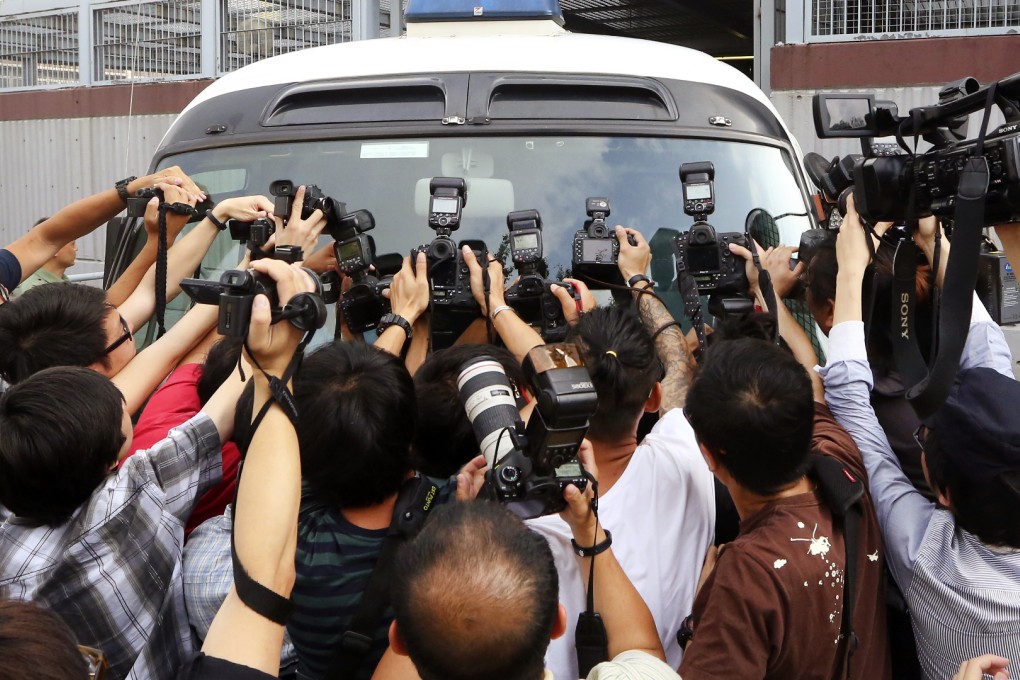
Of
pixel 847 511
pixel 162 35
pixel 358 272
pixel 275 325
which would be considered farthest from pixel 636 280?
pixel 162 35

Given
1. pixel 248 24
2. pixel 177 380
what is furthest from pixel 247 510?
pixel 248 24

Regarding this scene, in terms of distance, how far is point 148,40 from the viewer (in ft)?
37.7

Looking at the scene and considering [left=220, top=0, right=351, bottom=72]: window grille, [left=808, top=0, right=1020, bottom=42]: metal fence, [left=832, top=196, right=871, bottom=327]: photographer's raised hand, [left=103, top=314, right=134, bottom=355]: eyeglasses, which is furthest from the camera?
[left=220, top=0, right=351, bottom=72]: window grille

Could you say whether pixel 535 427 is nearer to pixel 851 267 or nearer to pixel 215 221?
pixel 851 267

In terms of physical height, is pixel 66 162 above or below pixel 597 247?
above

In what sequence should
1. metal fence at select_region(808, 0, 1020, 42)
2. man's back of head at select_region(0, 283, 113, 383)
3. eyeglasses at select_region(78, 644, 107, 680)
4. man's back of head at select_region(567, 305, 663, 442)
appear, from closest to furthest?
eyeglasses at select_region(78, 644, 107, 680)
man's back of head at select_region(567, 305, 663, 442)
man's back of head at select_region(0, 283, 113, 383)
metal fence at select_region(808, 0, 1020, 42)

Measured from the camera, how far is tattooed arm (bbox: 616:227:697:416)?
9.11ft

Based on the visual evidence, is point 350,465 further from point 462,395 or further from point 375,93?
point 375,93

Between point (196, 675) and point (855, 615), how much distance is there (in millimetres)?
1291

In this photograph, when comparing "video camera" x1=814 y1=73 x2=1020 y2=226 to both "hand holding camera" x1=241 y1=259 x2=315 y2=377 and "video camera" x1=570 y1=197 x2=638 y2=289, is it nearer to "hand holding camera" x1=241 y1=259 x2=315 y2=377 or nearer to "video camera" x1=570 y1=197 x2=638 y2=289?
"video camera" x1=570 y1=197 x2=638 y2=289

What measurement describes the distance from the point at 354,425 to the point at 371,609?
36 centimetres

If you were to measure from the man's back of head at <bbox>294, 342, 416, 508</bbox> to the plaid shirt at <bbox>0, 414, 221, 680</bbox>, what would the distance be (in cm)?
31

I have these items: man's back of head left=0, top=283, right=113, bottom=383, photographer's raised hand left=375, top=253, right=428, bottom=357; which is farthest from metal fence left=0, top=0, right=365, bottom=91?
man's back of head left=0, top=283, right=113, bottom=383

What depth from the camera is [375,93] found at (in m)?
3.71
